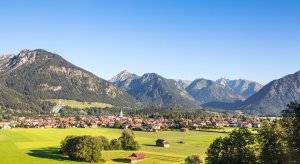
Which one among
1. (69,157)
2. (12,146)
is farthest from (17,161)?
(12,146)

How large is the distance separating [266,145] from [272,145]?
1169 millimetres

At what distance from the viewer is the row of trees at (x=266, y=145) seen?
124 ft

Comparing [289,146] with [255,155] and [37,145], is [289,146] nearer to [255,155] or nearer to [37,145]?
[255,155]

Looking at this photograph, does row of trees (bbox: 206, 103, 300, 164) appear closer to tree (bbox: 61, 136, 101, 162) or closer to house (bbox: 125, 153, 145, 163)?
house (bbox: 125, 153, 145, 163)

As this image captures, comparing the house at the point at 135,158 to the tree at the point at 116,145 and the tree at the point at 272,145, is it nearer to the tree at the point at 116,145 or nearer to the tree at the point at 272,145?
the tree at the point at 116,145

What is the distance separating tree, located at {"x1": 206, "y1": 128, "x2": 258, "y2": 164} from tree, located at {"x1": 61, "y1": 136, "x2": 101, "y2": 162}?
47868 mm

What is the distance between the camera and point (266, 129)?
4766 centimetres

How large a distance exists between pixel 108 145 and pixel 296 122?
302 feet

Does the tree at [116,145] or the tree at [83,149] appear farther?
the tree at [116,145]

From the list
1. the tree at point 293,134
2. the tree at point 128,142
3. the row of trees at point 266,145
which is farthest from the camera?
the tree at point 128,142

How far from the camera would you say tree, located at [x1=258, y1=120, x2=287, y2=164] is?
140 feet

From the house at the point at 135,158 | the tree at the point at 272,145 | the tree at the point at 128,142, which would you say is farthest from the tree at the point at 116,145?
the tree at the point at 272,145

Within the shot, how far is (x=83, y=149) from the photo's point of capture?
99.6 m

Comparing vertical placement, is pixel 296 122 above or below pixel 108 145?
above
